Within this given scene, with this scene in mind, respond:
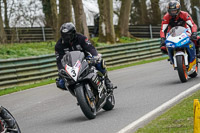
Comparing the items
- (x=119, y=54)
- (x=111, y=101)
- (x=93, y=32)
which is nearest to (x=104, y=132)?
(x=111, y=101)

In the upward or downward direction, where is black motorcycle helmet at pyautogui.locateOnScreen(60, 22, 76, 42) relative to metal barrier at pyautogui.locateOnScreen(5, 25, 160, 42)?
upward

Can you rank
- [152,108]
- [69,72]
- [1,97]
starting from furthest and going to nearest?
[1,97], [152,108], [69,72]

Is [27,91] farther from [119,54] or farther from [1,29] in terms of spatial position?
[1,29]

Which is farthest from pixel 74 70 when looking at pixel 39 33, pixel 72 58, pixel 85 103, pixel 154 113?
pixel 39 33

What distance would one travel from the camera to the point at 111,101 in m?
9.22

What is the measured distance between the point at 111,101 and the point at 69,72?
1.57m

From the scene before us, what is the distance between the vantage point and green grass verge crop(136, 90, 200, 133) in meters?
6.21

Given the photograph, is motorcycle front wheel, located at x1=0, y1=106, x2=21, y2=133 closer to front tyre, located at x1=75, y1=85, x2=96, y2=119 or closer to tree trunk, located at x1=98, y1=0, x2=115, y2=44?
front tyre, located at x1=75, y1=85, x2=96, y2=119

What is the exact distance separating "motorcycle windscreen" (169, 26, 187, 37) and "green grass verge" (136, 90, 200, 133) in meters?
3.97

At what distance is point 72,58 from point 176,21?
191 inches

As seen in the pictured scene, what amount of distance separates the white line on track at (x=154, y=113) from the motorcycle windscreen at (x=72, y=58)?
4.57 feet

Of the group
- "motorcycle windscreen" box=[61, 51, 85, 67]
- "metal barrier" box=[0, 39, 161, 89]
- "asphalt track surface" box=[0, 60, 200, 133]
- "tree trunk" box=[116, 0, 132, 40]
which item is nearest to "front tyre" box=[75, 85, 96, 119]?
"asphalt track surface" box=[0, 60, 200, 133]

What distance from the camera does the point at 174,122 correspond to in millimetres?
6723

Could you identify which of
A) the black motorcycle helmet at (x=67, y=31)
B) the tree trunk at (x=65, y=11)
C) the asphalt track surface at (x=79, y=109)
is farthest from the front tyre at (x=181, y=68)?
the tree trunk at (x=65, y=11)
